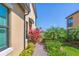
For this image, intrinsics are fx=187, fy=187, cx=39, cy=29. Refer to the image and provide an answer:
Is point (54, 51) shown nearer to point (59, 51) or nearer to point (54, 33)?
point (59, 51)

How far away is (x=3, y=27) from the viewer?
279 inches

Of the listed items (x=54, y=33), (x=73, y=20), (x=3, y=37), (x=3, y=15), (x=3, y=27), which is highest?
(x=73, y=20)

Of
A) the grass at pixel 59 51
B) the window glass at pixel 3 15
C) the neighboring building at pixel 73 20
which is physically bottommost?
the grass at pixel 59 51

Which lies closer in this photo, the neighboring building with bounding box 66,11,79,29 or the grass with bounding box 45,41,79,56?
the grass with bounding box 45,41,79,56

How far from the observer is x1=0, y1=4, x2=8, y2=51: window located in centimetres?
699

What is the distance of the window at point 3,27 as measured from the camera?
6992 mm

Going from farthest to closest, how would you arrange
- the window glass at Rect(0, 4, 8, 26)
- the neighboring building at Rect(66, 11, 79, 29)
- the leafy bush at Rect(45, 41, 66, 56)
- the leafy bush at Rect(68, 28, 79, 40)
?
the neighboring building at Rect(66, 11, 79, 29) → the leafy bush at Rect(68, 28, 79, 40) → the leafy bush at Rect(45, 41, 66, 56) → the window glass at Rect(0, 4, 8, 26)

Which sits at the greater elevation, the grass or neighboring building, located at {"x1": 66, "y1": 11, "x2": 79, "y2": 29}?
neighboring building, located at {"x1": 66, "y1": 11, "x2": 79, "y2": 29}

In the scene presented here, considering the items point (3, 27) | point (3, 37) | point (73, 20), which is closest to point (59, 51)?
point (3, 37)

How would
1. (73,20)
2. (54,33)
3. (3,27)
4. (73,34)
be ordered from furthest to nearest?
(73,20) → (73,34) → (54,33) → (3,27)

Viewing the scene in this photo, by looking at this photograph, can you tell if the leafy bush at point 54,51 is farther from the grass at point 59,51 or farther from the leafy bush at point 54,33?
the leafy bush at point 54,33

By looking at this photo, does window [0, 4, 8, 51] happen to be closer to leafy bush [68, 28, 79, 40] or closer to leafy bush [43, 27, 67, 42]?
leafy bush [43, 27, 67, 42]

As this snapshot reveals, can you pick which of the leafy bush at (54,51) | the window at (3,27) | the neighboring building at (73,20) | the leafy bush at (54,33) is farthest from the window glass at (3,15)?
the neighboring building at (73,20)

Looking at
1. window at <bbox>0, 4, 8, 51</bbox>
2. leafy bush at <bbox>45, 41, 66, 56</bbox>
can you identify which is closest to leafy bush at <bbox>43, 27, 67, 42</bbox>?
leafy bush at <bbox>45, 41, 66, 56</bbox>
